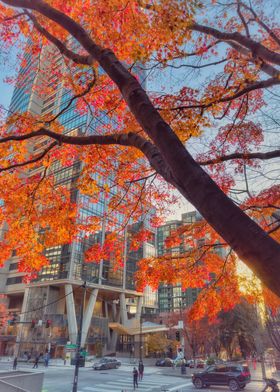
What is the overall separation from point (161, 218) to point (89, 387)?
14.5m

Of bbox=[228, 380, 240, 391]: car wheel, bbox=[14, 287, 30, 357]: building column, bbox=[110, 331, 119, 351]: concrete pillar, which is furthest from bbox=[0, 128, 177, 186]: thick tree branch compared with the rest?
bbox=[110, 331, 119, 351]: concrete pillar

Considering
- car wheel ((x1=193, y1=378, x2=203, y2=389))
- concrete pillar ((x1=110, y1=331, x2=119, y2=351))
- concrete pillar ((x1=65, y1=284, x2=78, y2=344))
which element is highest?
concrete pillar ((x1=65, y1=284, x2=78, y2=344))

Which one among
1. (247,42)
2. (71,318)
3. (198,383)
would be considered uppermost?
(247,42)

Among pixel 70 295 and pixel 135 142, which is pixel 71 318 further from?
pixel 135 142

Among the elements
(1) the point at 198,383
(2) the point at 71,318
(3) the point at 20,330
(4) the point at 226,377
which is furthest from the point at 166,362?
(3) the point at 20,330

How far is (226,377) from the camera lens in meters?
19.2

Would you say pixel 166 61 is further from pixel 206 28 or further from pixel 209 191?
pixel 209 191

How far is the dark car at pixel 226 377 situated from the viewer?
60.7 ft

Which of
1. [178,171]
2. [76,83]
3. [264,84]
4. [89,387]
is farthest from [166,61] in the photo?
[89,387]

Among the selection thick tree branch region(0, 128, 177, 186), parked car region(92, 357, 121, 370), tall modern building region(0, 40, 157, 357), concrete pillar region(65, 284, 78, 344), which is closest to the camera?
thick tree branch region(0, 128, 177, 186)

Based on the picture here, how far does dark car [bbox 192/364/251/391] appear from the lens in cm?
1850

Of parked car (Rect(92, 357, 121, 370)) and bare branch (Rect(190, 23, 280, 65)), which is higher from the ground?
bare branch (Rect(190, 23, 280, 65))

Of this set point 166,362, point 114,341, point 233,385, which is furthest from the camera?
point 114,341

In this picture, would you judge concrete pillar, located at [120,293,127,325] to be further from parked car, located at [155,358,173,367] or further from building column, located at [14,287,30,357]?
building column, located at [14,287,30,357]
